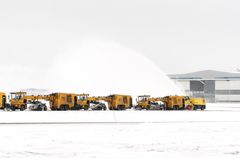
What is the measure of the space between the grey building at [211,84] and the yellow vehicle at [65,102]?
95.0m

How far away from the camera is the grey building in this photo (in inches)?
6383

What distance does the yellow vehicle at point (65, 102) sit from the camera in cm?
7072

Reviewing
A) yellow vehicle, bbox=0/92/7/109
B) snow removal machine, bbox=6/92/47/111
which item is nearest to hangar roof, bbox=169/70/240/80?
snow removal machine, bbox=6/92/47/111

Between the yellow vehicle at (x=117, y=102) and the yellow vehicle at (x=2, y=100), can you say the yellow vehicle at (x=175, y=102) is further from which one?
the yellow vehicle at (x=2, y=100)

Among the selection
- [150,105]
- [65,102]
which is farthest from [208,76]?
[65,102]

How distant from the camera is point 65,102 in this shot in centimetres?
7131

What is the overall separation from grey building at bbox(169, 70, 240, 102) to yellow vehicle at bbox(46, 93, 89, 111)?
94972 millimetres

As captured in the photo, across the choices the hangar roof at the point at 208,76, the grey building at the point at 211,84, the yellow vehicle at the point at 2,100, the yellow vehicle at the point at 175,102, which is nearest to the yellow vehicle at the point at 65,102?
the yellow vehicle at the point at 2,100
